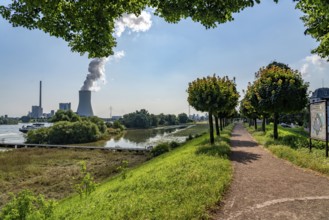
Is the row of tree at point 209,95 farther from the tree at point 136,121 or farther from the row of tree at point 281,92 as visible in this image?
the tree at point 136,121

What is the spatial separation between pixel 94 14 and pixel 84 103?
413 ft

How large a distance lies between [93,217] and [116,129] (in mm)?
96562

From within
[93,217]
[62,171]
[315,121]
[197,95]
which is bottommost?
[62,171]

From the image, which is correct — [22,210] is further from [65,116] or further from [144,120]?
[144,120]

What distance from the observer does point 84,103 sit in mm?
126375

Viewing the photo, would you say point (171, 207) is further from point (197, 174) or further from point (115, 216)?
point (197, 174)

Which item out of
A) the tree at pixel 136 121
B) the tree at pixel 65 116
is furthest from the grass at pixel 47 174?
the tree at pixel 136 121

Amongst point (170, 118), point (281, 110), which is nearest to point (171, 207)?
point (281, 110)

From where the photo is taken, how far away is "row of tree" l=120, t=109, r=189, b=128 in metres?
133

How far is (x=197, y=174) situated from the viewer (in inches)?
351

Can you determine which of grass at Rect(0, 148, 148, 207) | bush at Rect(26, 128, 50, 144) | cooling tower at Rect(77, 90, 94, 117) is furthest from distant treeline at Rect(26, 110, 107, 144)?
cooling tower at Rect(77, 90, 94, 117)

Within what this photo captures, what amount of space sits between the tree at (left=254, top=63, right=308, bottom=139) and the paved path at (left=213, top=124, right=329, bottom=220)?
9.27 m

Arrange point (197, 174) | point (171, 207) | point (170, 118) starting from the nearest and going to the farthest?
point (171, 207)
point (197, 174)
point (170, 118)

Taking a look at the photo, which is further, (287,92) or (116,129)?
(116,129)
